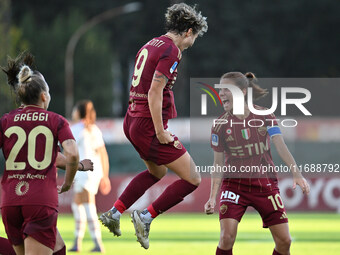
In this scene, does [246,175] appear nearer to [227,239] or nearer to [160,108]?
[227,239]

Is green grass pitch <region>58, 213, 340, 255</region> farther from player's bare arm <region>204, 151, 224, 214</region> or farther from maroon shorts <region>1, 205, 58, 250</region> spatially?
maroon shorts <region>1, 205, 58, 250</region>

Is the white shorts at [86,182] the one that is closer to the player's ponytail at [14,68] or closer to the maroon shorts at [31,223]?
the player's ponytail at [14,68]

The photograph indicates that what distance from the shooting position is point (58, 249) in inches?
304

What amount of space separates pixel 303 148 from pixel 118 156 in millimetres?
6286

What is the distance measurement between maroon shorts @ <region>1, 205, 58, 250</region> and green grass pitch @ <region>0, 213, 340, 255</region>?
575cm

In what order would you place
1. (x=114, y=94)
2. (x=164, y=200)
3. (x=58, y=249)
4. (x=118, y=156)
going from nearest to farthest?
(x=58, y=249), (x=164, y=200), (x=118, y=156), (x=114, y=94)

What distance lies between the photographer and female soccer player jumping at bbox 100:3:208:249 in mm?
8219

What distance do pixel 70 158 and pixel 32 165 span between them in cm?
33

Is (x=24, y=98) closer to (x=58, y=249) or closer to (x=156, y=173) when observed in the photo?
(x=58, y=249)

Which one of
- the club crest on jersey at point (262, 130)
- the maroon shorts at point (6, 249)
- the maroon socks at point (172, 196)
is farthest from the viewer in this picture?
the club crest on jersey at point (262, 130)

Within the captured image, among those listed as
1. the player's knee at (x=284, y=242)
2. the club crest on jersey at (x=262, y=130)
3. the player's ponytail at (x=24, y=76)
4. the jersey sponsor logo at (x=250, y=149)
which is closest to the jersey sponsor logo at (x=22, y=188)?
the player's ponytail at (x=24, y=76)

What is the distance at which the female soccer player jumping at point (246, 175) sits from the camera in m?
8.69

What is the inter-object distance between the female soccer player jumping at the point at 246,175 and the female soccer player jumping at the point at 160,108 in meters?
0.43

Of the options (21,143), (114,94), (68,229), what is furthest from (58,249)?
(114,94)
